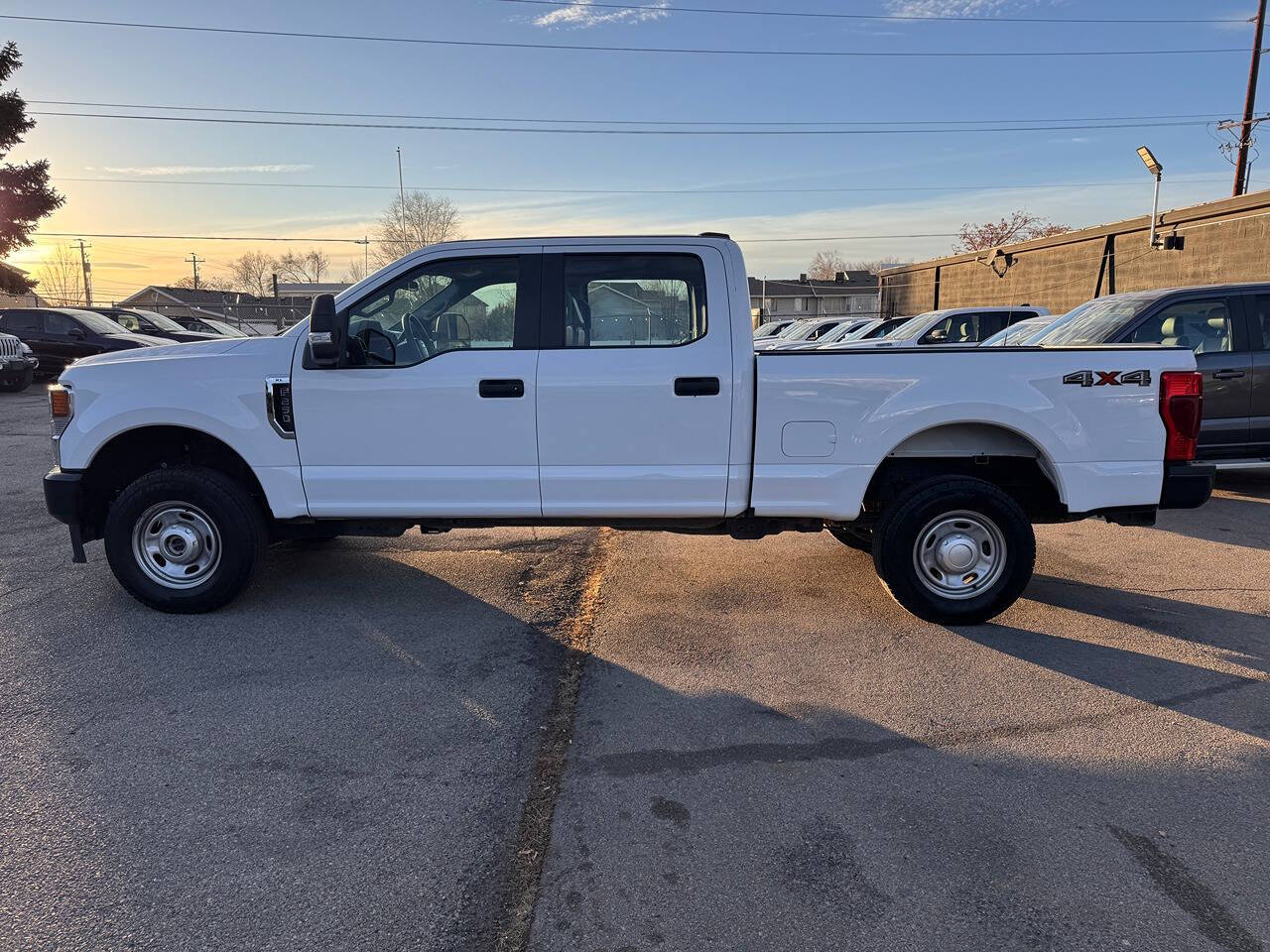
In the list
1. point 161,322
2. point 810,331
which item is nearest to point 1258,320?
point 810,331

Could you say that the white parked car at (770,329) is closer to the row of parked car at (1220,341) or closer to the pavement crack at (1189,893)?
the row of parked car at (1220,341)

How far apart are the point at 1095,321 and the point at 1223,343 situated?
43.3 inches

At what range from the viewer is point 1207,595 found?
5320mm

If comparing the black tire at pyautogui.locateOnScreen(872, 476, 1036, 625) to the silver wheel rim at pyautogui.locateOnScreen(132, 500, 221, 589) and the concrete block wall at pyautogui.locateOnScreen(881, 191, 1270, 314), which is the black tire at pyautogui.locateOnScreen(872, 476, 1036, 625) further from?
the concrete block wall at pyautogui.locateOnScreen(881, 191, 1270, 314)

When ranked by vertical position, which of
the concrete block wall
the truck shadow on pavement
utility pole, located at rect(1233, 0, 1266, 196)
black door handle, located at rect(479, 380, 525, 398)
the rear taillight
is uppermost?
utility pole, located at rect(1233, 0, 1266, 196)

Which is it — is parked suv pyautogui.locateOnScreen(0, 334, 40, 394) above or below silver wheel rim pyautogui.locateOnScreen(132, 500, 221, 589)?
above

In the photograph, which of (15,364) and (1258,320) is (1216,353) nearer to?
(1258,320)

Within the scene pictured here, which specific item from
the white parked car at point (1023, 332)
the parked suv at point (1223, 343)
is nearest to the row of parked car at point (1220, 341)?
the parked suv at point (1223, 343)

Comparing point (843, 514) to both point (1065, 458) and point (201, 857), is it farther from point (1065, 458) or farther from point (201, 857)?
point (201, 857)

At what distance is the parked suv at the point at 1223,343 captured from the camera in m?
7.59

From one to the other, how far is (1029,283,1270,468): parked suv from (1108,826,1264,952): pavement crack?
19.4 ft

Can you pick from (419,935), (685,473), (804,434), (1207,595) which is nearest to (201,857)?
(419,935)

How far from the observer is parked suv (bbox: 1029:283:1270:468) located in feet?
24.9

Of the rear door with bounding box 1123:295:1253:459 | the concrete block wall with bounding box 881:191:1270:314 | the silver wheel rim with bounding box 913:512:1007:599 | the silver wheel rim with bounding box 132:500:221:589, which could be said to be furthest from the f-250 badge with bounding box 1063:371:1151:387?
the concrete block wall with bounding box 881:191:1270:314
